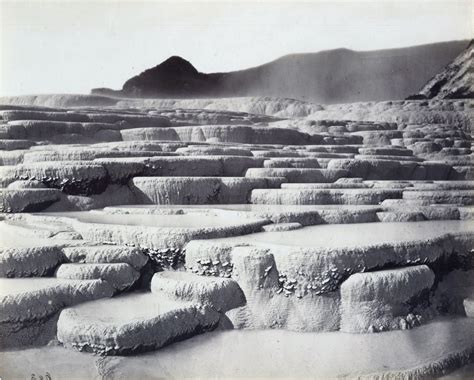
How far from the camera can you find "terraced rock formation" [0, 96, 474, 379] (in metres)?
2.73

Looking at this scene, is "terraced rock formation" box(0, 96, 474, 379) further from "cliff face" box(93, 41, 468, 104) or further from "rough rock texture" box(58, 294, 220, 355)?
Answer: "cliff face" box(93, 41, 468, 104)

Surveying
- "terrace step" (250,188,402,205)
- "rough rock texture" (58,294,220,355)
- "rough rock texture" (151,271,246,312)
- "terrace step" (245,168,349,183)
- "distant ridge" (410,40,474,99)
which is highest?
"distant ridge" (410,40,474,99)

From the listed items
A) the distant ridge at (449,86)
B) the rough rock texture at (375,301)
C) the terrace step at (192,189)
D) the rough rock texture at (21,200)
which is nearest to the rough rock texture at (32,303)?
the rough rock texture at (375,301)

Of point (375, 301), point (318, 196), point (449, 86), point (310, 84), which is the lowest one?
point (375, 301)

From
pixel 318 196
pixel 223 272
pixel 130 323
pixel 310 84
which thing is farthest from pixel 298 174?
pixel 310 84

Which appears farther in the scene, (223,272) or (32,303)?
(223,272)

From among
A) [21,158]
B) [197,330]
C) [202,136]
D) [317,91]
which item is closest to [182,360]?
[197,330]

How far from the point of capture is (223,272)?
3.18 metres

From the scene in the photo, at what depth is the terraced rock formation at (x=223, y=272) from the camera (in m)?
2.73

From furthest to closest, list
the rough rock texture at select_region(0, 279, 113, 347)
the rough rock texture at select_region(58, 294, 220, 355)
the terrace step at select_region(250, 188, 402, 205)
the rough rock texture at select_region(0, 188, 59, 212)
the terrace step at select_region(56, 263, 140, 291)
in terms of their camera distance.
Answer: the terrace step at select_region(250, 188, 402, 205) < the rough rock texture at select_region(0, 188, 59, 212) < the terrace step at select_region(56, 263, 140, 291) < the rough rock texture at select_region(0, 279, 113, 347) < the rough rock texture at select_region(58, 294, 220, 355)

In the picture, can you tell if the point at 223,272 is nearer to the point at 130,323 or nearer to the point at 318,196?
the point at 130,323

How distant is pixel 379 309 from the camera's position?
2.98m

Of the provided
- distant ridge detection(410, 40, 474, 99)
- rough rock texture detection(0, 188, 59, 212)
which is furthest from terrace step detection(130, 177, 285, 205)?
distant ridge detection(410, 40, 474, 99)

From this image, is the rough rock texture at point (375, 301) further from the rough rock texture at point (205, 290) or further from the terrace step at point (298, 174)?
the terrace step at point (298, 174)
